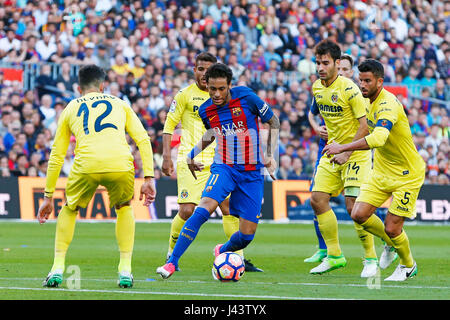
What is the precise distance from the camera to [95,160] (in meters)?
8.30

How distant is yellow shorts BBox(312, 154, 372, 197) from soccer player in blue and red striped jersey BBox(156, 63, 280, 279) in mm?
1398

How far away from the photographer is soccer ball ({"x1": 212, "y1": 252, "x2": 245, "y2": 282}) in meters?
9.24

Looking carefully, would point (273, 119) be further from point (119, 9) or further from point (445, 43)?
point (445, 43)

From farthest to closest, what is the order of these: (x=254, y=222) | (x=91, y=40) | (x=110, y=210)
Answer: (x=91, y=40) → (x=110, y=210) → (x=254, y=222)

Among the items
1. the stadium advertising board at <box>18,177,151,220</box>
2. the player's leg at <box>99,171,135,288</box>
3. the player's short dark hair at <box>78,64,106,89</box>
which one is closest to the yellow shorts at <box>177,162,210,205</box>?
the player's leg at <box>99,171,135,288</box>

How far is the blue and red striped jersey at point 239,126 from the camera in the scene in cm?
966

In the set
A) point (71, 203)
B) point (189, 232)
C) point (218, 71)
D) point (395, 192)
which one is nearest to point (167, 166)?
point (189, 232)

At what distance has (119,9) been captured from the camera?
82.5ft

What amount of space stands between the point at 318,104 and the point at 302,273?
7.10 ft

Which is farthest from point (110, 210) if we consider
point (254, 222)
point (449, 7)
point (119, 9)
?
point (449, 7)

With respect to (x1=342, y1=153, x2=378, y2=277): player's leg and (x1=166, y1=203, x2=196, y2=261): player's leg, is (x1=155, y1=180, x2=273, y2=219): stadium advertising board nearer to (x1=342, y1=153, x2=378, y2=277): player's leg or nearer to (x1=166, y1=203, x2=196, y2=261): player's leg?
(x1=166, y1=203, x2=196, y2=261): player's leg

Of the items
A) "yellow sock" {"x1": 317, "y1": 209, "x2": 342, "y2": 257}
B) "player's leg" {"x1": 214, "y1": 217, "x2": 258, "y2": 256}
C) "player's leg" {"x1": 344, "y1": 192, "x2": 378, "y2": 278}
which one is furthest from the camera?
"yellow sock" {"x1": 317, "y1": 209, "x2": 342, "y2": 257}

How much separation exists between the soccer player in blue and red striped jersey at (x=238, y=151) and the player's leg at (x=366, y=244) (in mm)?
1420

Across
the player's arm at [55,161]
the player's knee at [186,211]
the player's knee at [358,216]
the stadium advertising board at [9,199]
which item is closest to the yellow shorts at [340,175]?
the player's knee at [358,216]
